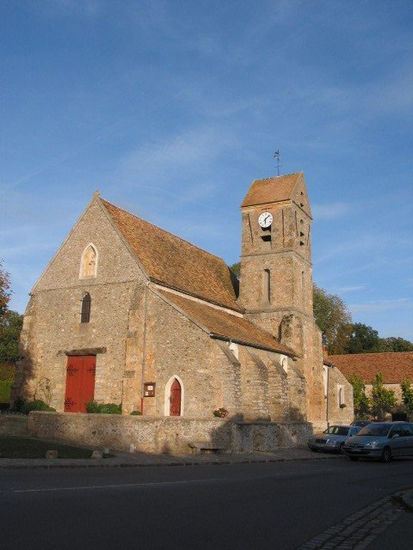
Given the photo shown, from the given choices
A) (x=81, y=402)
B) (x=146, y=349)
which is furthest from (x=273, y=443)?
(x=81, y=402)

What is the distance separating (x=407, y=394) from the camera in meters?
46.6

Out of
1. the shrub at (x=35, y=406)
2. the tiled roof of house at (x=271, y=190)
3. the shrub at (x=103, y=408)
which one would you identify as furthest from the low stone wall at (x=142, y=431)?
the tiled roof of house at (x=271, y=190)

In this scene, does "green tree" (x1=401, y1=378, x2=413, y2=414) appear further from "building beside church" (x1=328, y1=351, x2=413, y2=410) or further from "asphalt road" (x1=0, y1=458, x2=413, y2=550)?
"asphalt road" (x1=0, y1=458, x2=413, y2=550)

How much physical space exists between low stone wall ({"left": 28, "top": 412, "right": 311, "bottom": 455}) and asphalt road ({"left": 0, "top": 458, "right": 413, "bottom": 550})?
18.7ft

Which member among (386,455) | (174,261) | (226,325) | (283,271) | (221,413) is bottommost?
(386,455)

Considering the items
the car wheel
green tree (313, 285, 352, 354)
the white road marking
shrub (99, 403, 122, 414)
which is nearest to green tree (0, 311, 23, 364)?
green tree (313, 285, 352, 354)

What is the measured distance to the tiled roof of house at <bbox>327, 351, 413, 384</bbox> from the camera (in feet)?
167

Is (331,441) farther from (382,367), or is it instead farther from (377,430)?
(382,367)

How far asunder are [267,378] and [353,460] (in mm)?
5946

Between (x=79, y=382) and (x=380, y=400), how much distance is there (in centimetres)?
2964

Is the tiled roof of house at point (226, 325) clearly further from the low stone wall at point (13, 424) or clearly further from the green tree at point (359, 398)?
the green tree at point (359, 398)

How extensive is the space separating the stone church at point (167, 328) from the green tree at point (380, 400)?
12744 millimetres

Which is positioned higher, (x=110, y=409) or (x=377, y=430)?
(x=110, y=409)

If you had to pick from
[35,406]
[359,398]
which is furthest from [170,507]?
[359,398]
